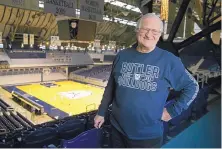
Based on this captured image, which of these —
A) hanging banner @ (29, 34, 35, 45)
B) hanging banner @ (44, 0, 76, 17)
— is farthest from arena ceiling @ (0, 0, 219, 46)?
hanging banner @ (44, 0, 76, 17)

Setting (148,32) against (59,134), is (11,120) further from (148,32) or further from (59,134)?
(148,32)

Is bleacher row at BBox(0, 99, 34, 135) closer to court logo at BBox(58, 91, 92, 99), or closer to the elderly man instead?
A: court logo at BBox(58, 91, 92, 99)

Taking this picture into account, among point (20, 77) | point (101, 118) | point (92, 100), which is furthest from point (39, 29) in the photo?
point (101, 118)

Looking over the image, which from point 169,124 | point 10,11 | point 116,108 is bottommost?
point 169,124

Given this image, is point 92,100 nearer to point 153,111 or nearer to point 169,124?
point 169,124

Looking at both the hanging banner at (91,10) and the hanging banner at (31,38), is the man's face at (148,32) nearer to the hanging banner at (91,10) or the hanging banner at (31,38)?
the hanging banner at (91,10)

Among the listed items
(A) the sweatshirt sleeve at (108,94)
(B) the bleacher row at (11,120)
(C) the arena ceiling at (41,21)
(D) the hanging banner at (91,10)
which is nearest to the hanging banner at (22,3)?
(D) the hanging banner at (91,10)
